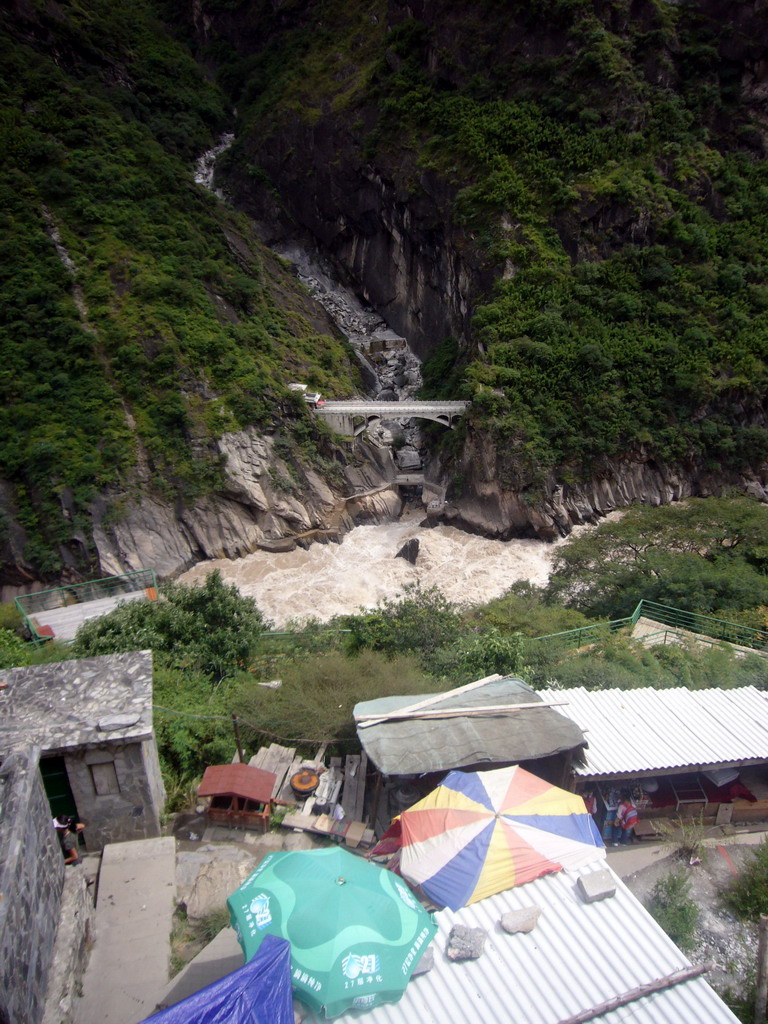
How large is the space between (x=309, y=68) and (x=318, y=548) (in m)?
40.8

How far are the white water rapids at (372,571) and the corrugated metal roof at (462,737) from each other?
15505 millimetres

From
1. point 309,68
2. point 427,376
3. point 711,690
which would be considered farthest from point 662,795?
point 309,68

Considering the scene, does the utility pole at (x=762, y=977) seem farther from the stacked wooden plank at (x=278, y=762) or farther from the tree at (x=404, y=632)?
the tree at (x=404, y=632)

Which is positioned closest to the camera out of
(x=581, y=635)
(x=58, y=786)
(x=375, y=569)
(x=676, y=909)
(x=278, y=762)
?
(x=676, y=909)

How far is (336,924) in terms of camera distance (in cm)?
625

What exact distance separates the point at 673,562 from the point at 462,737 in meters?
14.0

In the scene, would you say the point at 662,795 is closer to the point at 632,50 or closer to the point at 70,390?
the point at 70,390

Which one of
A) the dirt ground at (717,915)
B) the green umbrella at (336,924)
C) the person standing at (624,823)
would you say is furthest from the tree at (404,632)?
the green umbrella at (336,924)

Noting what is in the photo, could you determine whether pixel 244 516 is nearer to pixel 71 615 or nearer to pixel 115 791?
pixel 71 615

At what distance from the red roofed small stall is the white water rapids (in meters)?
15.1

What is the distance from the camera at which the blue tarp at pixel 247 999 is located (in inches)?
211

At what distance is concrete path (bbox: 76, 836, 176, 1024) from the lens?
7.27 meters

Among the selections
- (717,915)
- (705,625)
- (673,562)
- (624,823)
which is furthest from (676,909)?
(673,562)

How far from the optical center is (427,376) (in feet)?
136
